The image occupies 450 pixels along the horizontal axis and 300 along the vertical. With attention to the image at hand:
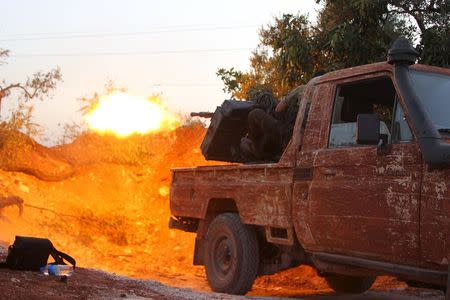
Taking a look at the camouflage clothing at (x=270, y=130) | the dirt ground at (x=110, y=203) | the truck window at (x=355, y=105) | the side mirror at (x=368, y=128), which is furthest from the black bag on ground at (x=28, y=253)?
the dirt ground at (x=110, y=203)

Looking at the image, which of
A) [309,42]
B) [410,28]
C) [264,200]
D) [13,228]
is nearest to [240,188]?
[264,200]

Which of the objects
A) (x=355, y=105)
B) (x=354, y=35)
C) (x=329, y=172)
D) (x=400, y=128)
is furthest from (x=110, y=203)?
(x=400, y=128)

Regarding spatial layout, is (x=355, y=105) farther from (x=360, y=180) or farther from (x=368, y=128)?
(x=368, y=128)

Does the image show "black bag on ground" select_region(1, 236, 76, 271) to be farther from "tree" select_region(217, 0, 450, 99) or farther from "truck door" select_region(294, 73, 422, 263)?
"tree" select_region(217, 0, 450, 99)

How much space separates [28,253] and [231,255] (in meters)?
2.38

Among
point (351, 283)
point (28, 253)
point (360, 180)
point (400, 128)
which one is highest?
point (400, 128)

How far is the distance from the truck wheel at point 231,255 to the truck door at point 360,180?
3.62 ft

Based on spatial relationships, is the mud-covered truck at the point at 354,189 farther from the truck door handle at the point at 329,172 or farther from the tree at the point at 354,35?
the tree at the point at 354,35

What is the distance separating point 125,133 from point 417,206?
15714 millimetres

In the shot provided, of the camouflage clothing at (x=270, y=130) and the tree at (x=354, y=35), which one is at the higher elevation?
the tree at (x=354, y=35)

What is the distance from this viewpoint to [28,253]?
592 cm

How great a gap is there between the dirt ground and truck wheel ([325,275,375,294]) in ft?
5.90

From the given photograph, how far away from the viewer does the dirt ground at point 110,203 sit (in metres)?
13.9

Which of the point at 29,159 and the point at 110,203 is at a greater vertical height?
the point at 29,159
